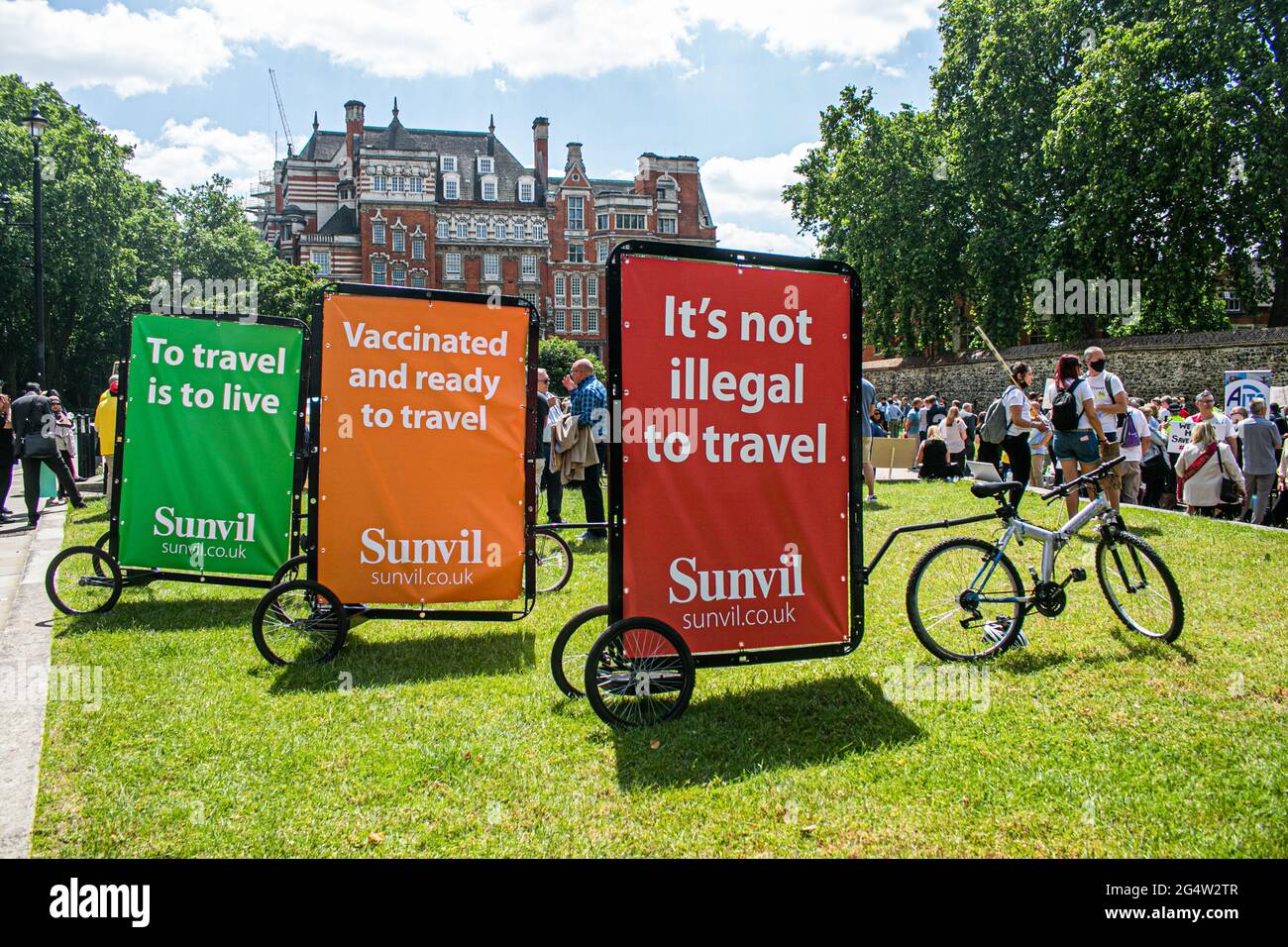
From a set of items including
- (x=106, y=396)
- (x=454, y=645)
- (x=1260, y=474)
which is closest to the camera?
(x=454, y=645)

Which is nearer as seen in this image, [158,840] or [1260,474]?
[158,840]

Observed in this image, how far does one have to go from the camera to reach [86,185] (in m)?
39.4

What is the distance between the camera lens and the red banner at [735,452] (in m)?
4.83

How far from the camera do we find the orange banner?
20.6 feet

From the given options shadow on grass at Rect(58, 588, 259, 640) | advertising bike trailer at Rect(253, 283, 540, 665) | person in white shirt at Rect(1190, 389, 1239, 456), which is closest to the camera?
advertising bike trailer at Rect(253, 283, 540, 665)

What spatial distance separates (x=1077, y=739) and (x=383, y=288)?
18.0 ft

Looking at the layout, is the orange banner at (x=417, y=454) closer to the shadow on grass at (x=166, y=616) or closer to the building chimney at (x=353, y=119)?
the shadow on grass at (x=166, y=616)

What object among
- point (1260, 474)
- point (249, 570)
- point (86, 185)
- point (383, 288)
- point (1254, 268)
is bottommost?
point (249, 570)

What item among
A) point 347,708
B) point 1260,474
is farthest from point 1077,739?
point 1260,474

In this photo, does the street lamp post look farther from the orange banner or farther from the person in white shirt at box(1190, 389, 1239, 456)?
the person in white shirt at box(1190, 389, 1239, 456)

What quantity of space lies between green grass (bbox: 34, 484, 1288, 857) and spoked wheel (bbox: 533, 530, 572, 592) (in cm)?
186

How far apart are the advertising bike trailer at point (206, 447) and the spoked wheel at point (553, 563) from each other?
7.36 ft

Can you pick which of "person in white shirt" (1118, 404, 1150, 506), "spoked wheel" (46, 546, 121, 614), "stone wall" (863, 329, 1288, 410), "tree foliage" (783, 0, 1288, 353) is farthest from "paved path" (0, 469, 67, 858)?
"tree foliage" (783, 0, 1288, 353)
